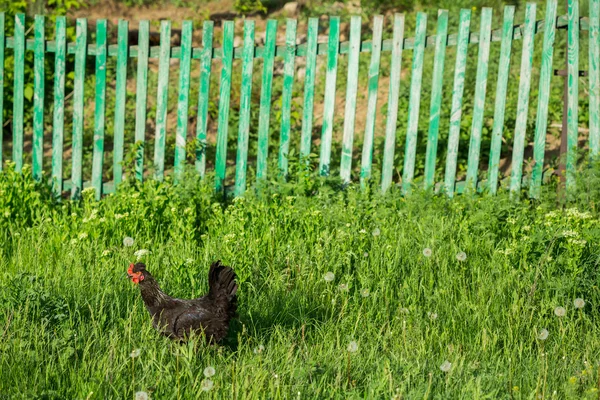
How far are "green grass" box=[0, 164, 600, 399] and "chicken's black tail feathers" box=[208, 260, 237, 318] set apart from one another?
215mm

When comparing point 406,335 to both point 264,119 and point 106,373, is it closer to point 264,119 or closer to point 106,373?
point 106,373

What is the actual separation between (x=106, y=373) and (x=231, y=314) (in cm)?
62

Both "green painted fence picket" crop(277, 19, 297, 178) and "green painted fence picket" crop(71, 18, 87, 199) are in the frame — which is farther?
"green painted fence picket" crop(71, 18, 87, 199)

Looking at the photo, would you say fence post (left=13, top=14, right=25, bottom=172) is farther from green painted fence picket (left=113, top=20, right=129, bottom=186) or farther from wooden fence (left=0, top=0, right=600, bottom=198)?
green painted fence picket (left=113, top=20, right=129, bottom=186)

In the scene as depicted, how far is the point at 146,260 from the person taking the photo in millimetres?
5141

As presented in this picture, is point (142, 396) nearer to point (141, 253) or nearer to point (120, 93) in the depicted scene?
point (141, 253)

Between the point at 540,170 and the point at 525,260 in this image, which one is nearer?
the point at 525,260

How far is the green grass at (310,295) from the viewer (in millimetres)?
3719

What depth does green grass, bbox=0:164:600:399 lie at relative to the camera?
3.72 meters

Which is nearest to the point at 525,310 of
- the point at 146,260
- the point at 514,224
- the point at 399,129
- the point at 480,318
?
the point at 480,318

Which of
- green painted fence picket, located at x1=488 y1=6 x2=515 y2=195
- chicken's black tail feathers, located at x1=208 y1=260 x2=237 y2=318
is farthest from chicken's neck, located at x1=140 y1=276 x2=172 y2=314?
green painted fence picket, located at x1=488 y1=6 x2=515 y2=195

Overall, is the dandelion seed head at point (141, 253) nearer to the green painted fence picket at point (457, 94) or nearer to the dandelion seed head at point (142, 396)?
the dandelion seed head at point (142, 396)

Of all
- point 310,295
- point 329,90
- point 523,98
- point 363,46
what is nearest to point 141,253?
point 310,295

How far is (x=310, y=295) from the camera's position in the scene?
4793 millimetres
